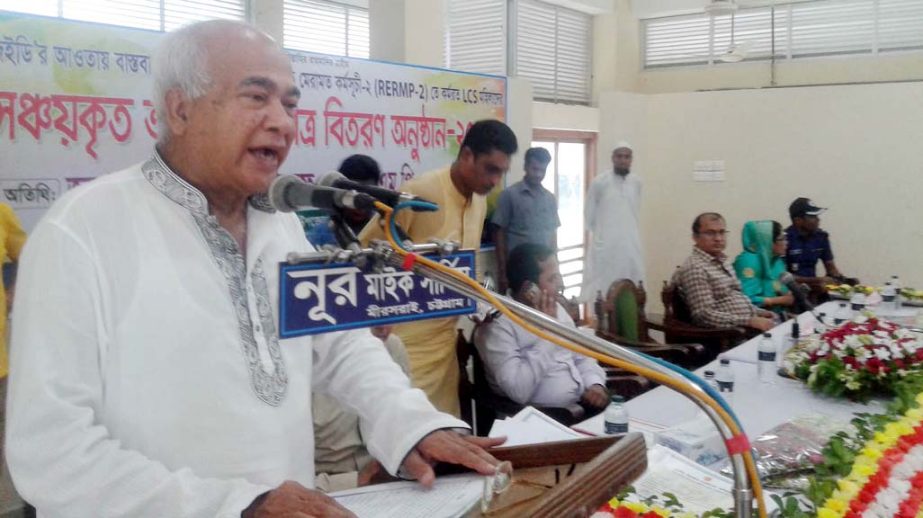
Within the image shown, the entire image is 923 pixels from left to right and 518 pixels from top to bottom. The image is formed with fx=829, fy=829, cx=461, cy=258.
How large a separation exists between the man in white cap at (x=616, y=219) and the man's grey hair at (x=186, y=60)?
18.6 ft

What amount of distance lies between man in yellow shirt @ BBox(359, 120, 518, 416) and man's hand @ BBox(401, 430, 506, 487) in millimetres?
1903

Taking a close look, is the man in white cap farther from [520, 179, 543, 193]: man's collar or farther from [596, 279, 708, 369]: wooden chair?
[596, 279, 708, 369]: wooden chair

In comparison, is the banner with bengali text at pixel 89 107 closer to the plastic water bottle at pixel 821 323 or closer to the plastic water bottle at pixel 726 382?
the plastic water bottle at pixel 726 382

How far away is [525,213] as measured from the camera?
5316mm

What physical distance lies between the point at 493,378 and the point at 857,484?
1.76 m

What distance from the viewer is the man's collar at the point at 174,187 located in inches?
51.3

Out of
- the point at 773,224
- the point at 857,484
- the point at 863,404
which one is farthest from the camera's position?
the point at 773,224

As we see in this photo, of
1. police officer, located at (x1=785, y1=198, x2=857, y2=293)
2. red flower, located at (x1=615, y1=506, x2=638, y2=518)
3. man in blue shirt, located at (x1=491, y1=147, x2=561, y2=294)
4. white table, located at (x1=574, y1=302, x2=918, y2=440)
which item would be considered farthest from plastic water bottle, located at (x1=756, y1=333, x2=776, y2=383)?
police officer, located at (x1=785, y1=198, x2=857, y2=293)

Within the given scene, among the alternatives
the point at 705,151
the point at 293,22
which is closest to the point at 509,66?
the point at 293,22

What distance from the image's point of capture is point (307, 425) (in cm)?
140

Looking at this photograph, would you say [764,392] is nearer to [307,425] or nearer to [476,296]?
[307,425]

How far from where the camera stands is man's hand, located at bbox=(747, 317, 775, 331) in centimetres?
462

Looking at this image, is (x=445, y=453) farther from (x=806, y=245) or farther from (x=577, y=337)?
(x=806, y=245)

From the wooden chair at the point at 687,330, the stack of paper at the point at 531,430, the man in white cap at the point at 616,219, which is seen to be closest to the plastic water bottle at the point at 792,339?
the wooden chair at the point at 687,330
